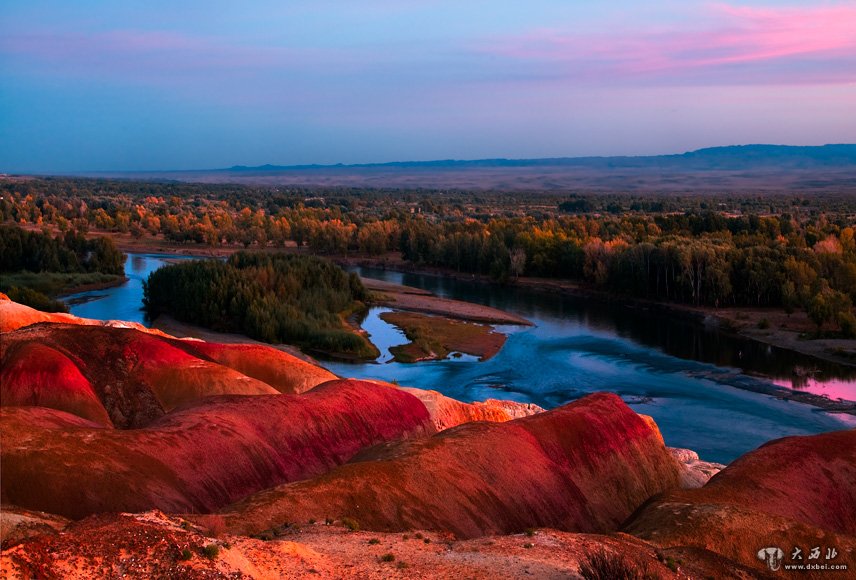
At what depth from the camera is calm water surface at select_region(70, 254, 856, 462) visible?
46.2 meters

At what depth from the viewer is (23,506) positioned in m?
22.1

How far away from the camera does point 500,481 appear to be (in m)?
27.1

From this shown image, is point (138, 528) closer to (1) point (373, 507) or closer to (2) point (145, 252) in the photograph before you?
(1) point (373, 507)

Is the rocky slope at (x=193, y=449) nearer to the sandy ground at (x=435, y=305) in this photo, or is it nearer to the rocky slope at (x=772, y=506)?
the rocky slope at (x=772, y=506)

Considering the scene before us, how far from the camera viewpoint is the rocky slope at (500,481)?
2305 centimetres

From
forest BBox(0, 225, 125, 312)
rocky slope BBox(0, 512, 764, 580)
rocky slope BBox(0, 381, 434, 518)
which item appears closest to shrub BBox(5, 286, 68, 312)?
forest BBox(0, 225, 125, 312)

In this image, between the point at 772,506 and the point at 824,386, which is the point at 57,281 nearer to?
the point at 824,386

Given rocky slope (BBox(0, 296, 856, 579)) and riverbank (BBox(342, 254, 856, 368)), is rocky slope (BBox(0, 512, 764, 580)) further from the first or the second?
riverbank (BBox(342, 254, 856, 368))

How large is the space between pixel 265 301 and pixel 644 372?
32.0 meters

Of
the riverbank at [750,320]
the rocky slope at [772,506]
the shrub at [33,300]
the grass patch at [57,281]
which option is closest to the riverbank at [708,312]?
the riverbank at [750,320]

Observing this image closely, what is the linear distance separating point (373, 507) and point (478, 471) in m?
4.95

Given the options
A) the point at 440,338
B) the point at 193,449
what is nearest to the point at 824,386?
the point at 440,338

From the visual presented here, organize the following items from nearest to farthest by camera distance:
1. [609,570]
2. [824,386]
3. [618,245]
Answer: [609,570], [824,386], [618,245]

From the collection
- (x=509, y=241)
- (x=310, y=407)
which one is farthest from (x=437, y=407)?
(x=509, y=241)
